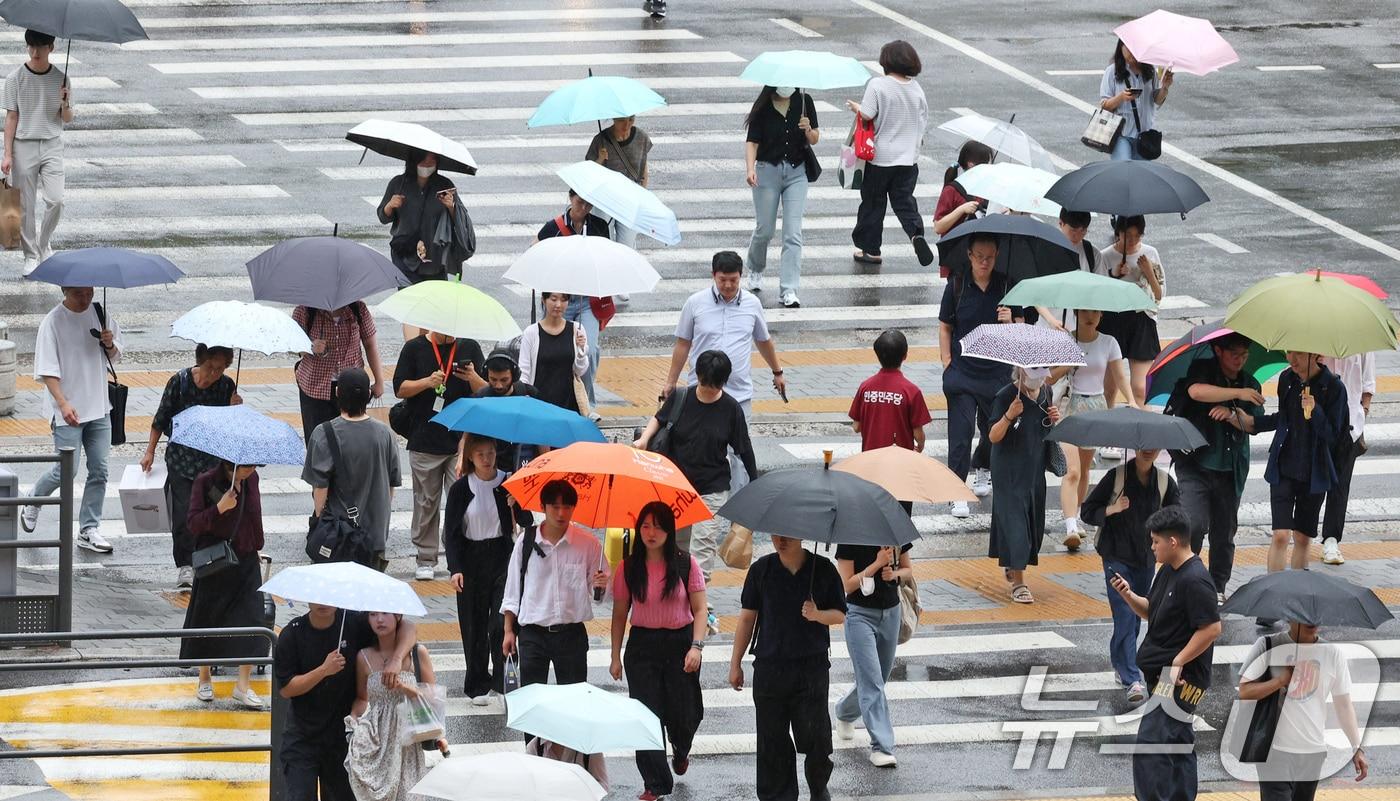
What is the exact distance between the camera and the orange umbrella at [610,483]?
10680 millimetres

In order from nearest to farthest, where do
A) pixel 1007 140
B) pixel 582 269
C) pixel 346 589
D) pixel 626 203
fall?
pixel 346 589
pixel 582 269
pixel 626 203
pixel 1007 140

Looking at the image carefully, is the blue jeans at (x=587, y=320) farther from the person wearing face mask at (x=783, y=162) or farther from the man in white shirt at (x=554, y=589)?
the man in white shirt at (x=554, y=589)

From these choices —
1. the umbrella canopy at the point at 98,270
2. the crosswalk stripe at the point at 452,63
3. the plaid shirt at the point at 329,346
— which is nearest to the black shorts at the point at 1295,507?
the plaid shirt at the point at 329,346

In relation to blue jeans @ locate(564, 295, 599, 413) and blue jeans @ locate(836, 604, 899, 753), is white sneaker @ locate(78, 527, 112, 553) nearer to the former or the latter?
blue jeans @ locate(564, 295, 599, 413)

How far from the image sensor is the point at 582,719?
8.66 m

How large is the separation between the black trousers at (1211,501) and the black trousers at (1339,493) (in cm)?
71

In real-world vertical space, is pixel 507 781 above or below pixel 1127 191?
below

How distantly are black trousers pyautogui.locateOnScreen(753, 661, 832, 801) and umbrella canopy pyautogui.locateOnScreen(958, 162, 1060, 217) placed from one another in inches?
252

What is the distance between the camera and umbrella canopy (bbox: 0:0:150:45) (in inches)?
→ 715

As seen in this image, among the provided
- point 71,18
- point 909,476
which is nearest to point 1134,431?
point 909,476

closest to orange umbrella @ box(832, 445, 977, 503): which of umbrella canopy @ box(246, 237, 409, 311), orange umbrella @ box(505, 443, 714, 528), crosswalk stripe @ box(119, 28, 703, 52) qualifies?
orange umbrella @ box(505, 443, 714, 528)

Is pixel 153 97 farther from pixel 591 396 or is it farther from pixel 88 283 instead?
pixel 88 283

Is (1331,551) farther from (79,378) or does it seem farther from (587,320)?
(79,378)

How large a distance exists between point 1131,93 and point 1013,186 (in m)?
4.26
